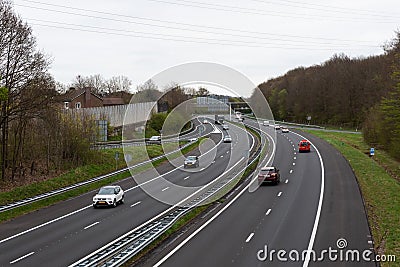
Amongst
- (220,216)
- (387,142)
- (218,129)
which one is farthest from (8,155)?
(218,129)

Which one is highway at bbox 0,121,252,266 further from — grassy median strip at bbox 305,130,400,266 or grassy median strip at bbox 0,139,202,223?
grassy median strip at bbox 305,130,400,266

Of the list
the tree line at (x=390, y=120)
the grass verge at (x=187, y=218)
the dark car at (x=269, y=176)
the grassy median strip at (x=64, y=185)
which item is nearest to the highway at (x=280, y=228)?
the grass verge at (x=187, y=218)

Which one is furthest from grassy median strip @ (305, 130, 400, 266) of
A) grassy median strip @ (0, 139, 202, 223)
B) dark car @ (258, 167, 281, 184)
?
grassy median strip @ (0, 139, 202, 223)

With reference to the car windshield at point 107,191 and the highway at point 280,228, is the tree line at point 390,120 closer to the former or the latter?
the highway at point 280,228

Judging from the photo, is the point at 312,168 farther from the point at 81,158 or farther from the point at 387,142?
the point at 81,158

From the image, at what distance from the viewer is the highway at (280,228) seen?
60.3ft

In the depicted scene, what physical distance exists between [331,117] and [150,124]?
50.5 m

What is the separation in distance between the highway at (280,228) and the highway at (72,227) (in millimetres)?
3764

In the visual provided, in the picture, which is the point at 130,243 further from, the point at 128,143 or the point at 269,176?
the point at 128,143

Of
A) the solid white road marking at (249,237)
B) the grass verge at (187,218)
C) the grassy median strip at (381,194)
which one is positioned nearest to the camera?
the grass verge at (187,218)

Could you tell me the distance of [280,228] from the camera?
2359 cm

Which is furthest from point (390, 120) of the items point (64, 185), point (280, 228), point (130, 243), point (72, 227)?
point (130, 243)

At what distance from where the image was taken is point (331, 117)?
113188mm

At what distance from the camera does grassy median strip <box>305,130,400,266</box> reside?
20.9 m
